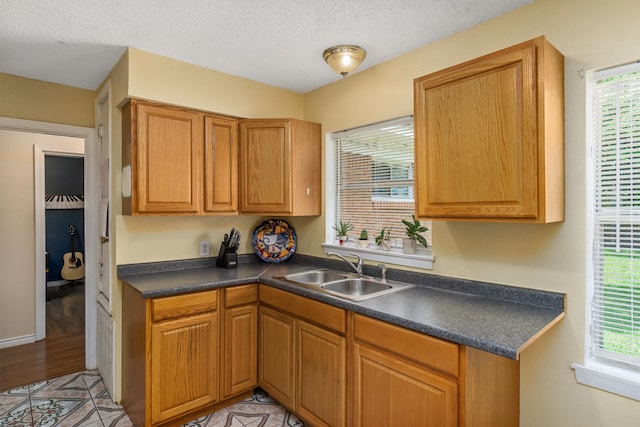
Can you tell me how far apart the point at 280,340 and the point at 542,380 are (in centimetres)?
147

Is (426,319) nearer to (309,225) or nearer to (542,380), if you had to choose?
(542,380)

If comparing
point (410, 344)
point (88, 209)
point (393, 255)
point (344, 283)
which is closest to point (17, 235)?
point (88, 209)

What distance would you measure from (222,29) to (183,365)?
2.05 metres

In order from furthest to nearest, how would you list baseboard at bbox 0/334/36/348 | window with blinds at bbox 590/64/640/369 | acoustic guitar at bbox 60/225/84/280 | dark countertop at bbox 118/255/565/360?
acoustic guitar at bbox 60/225/84/280 → baseboard at bbox 0/334/36/348 → window with blinds at bbox 590/64/640/369 → dark countertop at bbox 118/255/565/360

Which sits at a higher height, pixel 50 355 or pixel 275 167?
pixel 275 167

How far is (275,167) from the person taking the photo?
2.73 meters

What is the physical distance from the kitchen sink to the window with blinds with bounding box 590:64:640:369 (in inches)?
37.6

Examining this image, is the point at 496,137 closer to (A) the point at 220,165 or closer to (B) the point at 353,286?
(B) the point at 353,286

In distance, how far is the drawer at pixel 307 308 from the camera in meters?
1.87

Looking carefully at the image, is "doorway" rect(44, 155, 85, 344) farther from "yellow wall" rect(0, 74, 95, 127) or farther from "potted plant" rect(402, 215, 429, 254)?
"potted plant" rect(402, 215, 429, 254)

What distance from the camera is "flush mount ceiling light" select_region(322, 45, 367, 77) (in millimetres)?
2195

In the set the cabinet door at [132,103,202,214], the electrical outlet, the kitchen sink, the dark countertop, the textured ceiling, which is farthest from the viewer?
the electrical outlet

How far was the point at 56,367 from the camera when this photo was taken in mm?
2957

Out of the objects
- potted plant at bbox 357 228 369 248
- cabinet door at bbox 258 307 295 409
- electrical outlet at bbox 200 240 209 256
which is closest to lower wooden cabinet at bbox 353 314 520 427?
cabinet door at bbox 258 307 295 409
